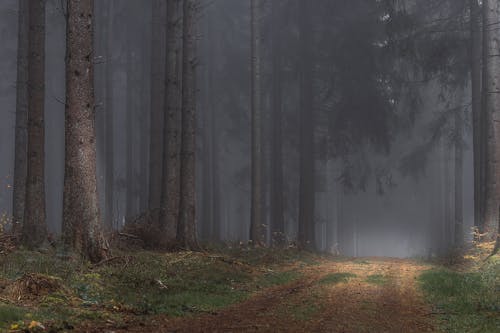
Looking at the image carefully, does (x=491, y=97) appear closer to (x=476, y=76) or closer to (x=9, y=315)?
(x=476, y=76)

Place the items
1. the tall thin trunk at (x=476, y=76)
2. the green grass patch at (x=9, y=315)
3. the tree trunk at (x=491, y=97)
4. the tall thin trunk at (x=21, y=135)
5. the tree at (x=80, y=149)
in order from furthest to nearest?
the tall thin trunk at (x=476, y=76), the tree trunk at (x=491, y=97), the tall thin trunk at (x=21, y=135), the tree at (x=80, y=149), the green grass patch at (x=9, y=315)

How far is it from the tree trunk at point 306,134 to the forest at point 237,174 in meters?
0.06

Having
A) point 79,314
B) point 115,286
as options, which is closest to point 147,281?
point 115,286

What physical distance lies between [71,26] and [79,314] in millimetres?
6162

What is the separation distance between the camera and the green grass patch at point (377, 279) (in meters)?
12.5

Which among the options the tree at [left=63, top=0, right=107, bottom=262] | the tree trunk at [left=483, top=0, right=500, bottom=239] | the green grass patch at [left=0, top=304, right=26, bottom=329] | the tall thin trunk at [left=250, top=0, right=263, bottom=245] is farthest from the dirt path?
the tall thin trunk at [left=250, top=0, right=263, bottom=245]

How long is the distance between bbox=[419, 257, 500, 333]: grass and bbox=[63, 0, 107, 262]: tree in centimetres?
631

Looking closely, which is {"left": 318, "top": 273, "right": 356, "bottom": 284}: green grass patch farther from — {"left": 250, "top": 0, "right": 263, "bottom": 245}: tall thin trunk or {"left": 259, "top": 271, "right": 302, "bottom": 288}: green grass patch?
{"left": 250, "top": 0, "right": 263, "bottom": 245}: tall thin trunk

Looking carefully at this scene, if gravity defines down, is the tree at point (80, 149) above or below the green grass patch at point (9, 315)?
above

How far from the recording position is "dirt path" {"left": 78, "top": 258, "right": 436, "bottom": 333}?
7383 mm

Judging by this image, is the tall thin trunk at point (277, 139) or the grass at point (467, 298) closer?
the grass at point (467, 298)

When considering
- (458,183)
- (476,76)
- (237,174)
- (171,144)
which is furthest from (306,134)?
(237,174)

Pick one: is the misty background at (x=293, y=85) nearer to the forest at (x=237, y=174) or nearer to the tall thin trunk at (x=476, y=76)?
the forest at (x=237, y=174)

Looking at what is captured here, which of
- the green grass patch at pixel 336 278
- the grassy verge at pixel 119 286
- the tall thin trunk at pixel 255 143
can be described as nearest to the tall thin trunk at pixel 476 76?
the tall thin trunk at pixel 255 143
